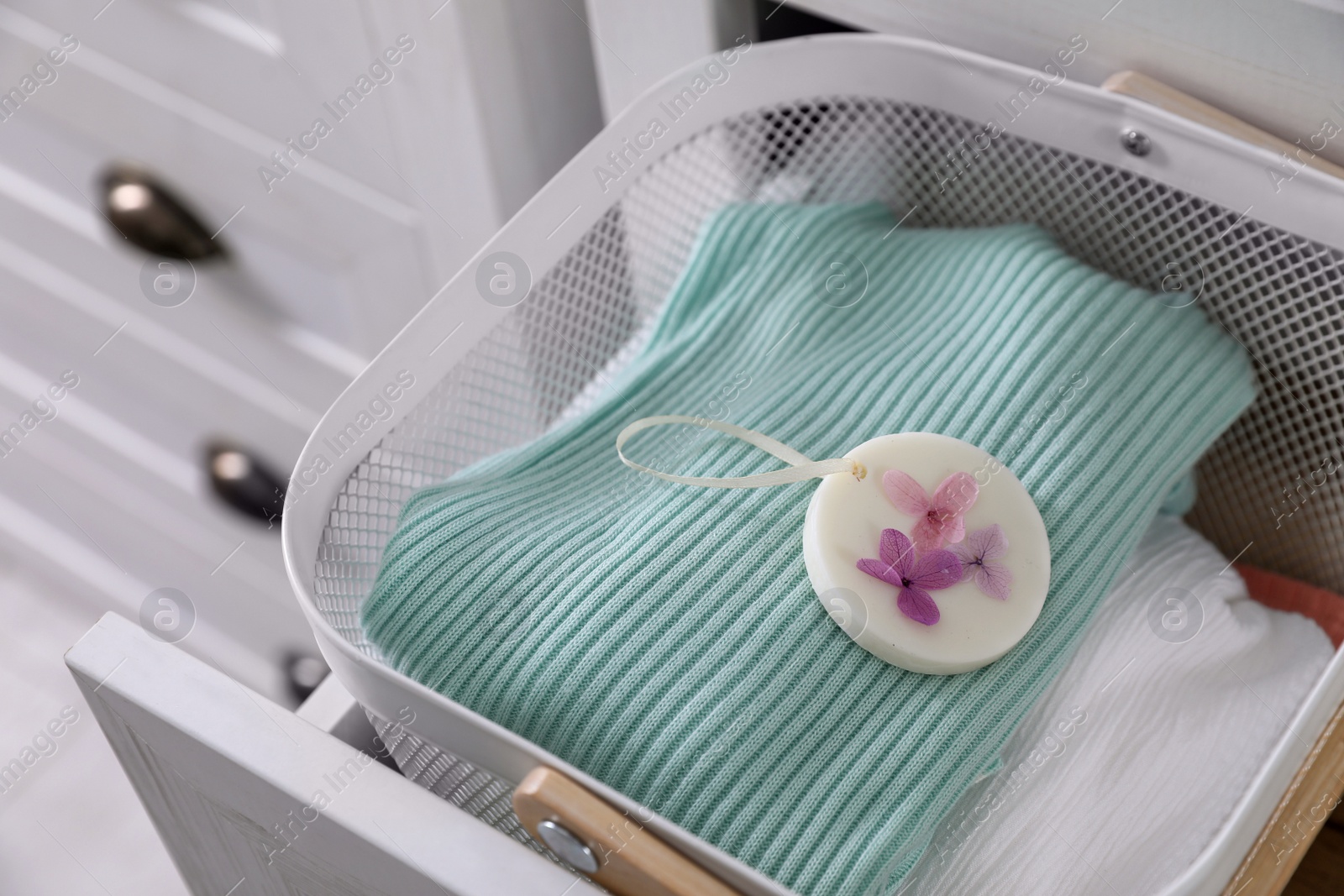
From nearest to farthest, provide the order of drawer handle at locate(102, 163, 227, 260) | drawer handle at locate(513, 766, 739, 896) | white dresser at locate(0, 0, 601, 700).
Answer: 1. drawer handle at locate(513, 766, 739, 896)
2. white dresser at locate(0, 0, 601, 700)
3. drawer handle at locate(102, 163, 227, 260)

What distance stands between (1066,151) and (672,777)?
40 cm

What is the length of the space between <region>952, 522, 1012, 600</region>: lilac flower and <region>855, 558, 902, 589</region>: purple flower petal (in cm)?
3

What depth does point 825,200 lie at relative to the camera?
Result: 0.72 m

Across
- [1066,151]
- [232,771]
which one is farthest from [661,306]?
[232,771]

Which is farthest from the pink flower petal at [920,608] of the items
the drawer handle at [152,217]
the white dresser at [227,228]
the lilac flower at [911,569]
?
the drawer handle at [152,217]

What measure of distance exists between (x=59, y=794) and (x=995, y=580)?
3.86 feet

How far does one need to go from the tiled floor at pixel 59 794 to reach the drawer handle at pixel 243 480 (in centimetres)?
27

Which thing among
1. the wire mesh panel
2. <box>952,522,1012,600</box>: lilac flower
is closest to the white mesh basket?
the wire mesh panel

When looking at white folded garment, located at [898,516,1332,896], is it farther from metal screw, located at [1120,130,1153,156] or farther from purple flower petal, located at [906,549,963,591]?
metal screw, located at [1120,130,1153,156]

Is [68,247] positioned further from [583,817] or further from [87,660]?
[583,817]

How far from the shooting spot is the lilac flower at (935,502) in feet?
1.65

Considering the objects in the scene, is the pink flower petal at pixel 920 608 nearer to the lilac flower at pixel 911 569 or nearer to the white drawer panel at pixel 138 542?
the lilac flower at pixel 911 569

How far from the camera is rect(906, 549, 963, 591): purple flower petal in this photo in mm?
492

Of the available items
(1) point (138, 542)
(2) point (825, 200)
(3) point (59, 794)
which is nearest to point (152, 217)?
(1) point (138, 542)
